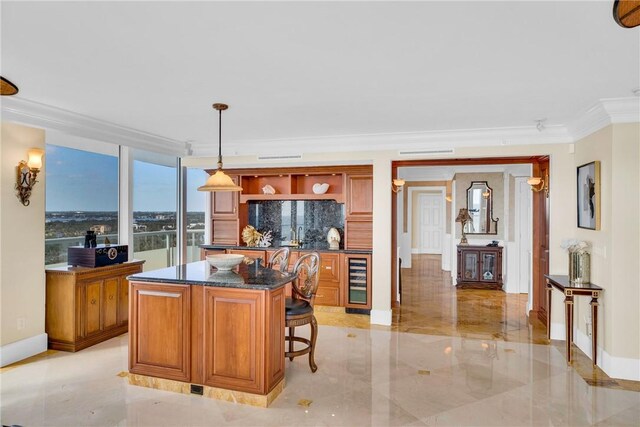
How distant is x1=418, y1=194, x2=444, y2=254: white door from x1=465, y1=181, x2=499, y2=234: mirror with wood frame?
4579mm

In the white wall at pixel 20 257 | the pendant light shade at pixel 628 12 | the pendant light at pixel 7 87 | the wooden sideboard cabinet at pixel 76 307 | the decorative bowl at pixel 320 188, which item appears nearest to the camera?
the pendant light shade at pixel 628 12

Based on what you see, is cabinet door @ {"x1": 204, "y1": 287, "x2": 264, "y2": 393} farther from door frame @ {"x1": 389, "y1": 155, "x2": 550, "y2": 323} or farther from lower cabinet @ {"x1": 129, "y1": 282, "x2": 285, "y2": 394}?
door frame @ {"x1": 389, "y1": 155, "x2": 550, "y2": 323}

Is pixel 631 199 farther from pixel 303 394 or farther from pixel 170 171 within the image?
pixel 170 171

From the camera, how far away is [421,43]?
242cm

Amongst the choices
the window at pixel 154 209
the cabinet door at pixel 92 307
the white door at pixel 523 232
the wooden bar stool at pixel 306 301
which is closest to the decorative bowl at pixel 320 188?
the window at pixel 154 209

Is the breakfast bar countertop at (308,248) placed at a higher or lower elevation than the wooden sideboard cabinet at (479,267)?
higher

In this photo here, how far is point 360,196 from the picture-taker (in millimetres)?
5867

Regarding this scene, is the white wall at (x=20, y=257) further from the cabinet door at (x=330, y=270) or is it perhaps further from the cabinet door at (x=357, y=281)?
the cabinet door at (x=357, y=281)

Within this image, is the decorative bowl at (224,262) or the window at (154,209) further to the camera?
the window at (154,209)

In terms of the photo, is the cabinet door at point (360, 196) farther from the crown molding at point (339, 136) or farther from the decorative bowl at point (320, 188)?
the crown molding at point (339, 136)

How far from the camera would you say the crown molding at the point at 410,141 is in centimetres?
468

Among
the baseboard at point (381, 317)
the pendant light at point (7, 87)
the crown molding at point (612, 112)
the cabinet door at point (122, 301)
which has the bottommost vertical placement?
the baseboard at point (381, 317)

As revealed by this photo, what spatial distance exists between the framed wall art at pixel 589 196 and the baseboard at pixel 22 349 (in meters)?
5.74

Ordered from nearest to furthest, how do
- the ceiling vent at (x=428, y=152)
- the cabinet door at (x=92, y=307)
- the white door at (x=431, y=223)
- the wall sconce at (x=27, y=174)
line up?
the wall sconce at (x=27, y=174) → the cabinet door at (x=92, y=307) → the ceiling vent at (x=428, y=152) → the white door at (x=431, y=223)
